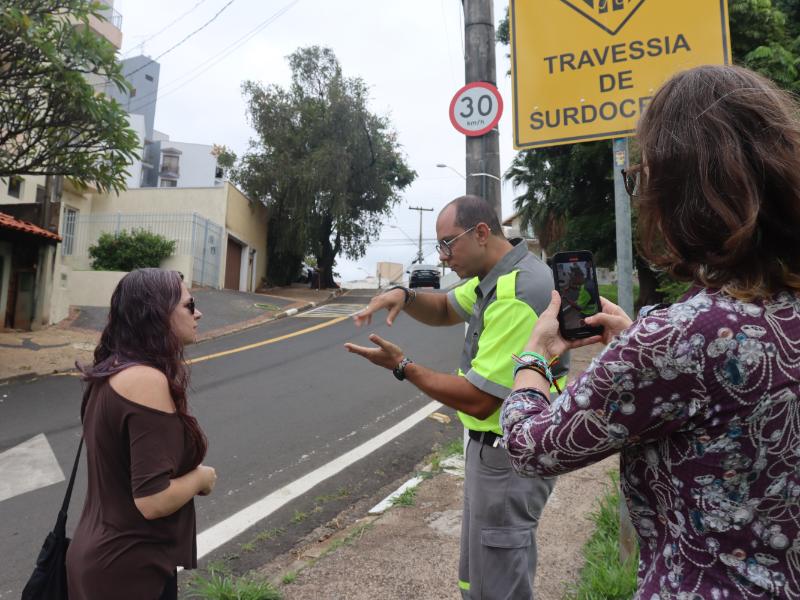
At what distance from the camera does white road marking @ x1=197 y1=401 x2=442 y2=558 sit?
12.3ft

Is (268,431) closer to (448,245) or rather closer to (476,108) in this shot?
(476,108)

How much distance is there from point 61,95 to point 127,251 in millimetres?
11361

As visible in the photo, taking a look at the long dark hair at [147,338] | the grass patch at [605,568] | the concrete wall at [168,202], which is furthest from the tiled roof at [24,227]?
the grass patch at [605,568]

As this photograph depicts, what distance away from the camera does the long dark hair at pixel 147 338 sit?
1.91 metres

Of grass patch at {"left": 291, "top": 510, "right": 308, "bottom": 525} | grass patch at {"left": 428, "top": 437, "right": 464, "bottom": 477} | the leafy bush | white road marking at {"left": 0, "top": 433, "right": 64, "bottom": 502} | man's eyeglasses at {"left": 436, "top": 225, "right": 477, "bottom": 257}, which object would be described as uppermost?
the leafy bush

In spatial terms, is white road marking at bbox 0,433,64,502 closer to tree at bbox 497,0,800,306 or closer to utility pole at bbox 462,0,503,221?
utility pole at bbox 462,0,503,221

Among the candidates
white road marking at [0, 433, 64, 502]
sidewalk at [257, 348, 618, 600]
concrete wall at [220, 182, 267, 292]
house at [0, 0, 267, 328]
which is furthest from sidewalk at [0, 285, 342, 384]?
sidewalk at [257, 348, 618, 600]

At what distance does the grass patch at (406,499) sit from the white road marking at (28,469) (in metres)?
2.89

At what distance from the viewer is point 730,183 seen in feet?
3.34

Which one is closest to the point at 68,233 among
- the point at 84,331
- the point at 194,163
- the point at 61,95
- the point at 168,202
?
the point at 168,202

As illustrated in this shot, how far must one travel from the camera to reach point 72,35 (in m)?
7.83

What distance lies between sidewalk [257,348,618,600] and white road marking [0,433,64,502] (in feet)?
8.37

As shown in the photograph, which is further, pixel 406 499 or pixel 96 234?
pixel 96 234

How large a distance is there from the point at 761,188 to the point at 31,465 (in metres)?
5.92
